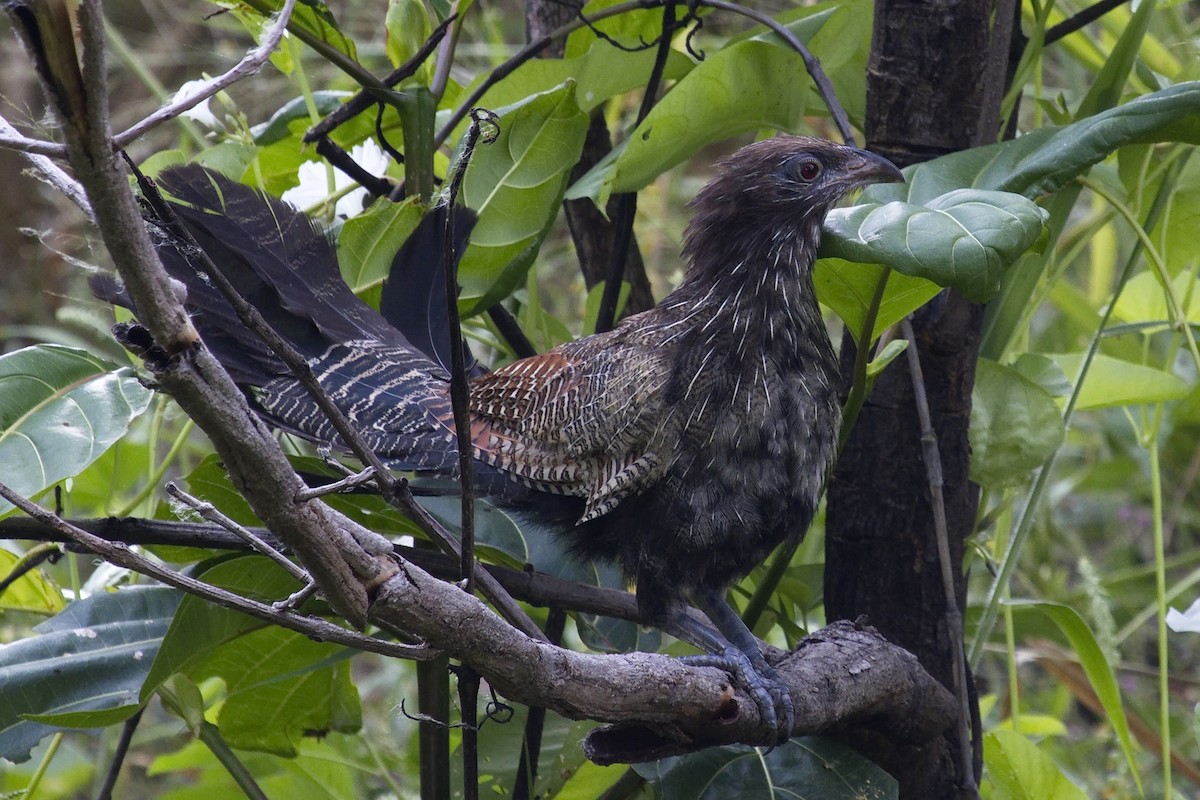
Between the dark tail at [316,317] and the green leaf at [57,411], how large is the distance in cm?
12

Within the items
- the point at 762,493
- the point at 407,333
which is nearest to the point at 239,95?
the point at 407,333

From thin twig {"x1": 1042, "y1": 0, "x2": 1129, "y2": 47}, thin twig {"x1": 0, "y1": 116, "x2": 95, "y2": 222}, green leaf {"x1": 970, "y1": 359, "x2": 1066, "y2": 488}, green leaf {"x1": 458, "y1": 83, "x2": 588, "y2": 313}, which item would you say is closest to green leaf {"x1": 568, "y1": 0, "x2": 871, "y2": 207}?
green leaf {"x1": 458, "y1": 83, "x2": 588, "y2": 313}

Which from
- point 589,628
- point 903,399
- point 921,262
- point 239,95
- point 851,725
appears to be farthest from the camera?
point 239,95

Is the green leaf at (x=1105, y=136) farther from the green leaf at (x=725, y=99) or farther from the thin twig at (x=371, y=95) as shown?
the thin twig at (x=371, y=95)

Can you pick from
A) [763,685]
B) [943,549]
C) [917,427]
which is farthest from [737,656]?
[917,427]

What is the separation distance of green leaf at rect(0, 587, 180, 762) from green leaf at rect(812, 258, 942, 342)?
3.10 ft

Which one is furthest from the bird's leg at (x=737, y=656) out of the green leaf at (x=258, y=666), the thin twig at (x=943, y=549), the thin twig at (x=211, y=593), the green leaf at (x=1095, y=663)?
the thin twig at (x=211, y=593)

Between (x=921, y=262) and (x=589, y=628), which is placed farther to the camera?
(x=589, y=628)

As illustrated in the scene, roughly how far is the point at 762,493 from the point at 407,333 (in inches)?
27.3

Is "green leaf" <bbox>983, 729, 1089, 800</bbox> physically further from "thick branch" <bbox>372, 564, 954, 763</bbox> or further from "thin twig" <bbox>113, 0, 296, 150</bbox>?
"thin twig" <bbox>113, 0, 296, 150</bbox>

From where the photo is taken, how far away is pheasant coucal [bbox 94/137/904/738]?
60.4 inches

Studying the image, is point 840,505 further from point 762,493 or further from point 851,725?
point 851,725

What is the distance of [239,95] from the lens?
422 cm

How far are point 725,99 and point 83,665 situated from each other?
1142mm
